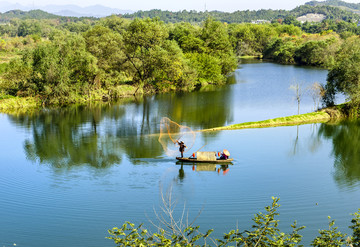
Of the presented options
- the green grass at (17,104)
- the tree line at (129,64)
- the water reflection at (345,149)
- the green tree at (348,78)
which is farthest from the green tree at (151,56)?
the water reflection at (345,149)

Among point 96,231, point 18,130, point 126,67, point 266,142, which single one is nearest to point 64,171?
point 96,231

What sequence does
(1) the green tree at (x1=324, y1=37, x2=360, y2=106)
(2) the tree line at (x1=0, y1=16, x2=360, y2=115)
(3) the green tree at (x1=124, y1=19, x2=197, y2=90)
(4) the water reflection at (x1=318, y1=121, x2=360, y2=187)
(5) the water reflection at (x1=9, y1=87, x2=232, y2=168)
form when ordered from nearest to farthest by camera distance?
(4) the water reflection at (x1=318, y1=121, x2=360, y2=187)
(5) the water reflection at (x1=9, y1=87, x2=232, y2=168)
(1) the green tree at (x1=324, y1=37, x2=360, y2=106)
(2) the tree line at (x1=0, y1=16, x2=360, y2=115)
(3) the green tree at (x1=124, y1=19, x2=197, y2=90)

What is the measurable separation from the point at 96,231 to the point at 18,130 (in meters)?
23.3

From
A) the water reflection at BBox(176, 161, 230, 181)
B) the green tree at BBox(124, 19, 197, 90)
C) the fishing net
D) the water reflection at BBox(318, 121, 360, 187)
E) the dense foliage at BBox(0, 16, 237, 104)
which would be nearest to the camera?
the water reflection at BBox(318, 121, 360, 187)

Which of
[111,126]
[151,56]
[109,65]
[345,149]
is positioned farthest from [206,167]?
[109,65]

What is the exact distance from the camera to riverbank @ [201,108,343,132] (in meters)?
37.1

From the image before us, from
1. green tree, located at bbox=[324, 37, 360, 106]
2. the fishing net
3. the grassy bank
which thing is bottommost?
the fishing net

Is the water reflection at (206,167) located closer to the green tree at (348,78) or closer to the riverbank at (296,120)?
the riverbank at (296,120)

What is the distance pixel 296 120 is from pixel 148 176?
2179 centimetres

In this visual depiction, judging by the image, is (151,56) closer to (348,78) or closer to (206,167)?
(348,78)

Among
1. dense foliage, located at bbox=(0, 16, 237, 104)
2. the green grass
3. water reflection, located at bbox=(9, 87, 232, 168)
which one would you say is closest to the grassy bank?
water reflection, located at bbox=(9, 87, 232, 168)

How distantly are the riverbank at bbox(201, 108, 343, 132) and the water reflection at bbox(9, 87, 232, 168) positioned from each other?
2364 mm

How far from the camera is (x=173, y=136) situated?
3228 cm

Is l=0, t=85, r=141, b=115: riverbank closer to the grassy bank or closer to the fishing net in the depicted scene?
the fishing net
